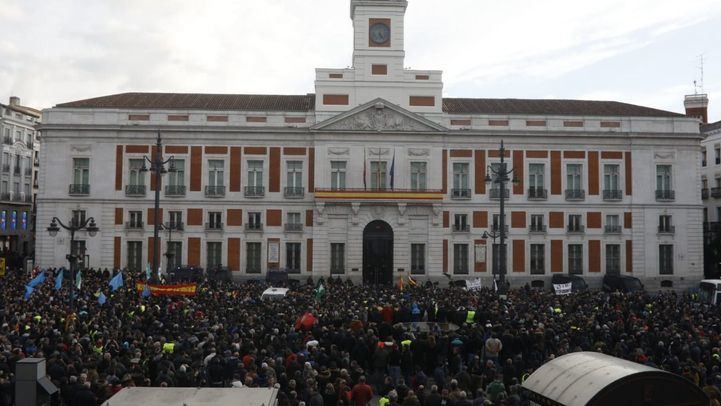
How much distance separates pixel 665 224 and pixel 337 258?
24.3 metres

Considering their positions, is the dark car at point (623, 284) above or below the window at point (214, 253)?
below

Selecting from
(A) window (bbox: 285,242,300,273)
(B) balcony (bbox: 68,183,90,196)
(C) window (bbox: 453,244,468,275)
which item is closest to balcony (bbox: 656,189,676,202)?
(C) window (bbox: 453,244,468,275)

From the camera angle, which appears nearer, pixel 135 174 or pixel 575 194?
pixel 135 174

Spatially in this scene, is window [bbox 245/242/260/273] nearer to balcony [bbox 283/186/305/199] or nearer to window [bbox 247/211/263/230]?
window [bbox 247/211/263/230]

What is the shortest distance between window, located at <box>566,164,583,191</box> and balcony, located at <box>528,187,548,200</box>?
73.7 inches

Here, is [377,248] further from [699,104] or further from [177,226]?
[699,104]

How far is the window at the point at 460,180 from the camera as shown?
48.9 metres

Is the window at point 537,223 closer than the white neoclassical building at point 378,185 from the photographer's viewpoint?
No

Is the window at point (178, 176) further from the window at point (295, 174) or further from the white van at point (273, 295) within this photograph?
the white van at point (273, 295)

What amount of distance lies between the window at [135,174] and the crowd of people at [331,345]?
21.4 metres

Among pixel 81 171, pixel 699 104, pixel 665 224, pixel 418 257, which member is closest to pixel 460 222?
pixel 418 257

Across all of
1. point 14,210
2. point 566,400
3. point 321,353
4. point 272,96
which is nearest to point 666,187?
point 272,96

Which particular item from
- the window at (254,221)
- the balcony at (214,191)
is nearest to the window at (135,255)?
the balcony at (214,191)

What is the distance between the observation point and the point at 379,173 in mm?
48156
